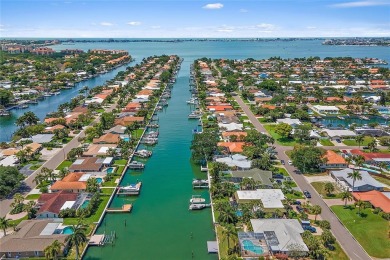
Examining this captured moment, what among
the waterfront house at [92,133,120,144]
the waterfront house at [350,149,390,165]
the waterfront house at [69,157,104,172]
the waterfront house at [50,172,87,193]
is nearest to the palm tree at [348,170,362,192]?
the waterfront house at [350,149,390,165]

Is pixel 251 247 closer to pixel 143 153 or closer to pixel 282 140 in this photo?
pixel 143 153

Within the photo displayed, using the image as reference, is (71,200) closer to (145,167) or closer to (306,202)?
(145,167)

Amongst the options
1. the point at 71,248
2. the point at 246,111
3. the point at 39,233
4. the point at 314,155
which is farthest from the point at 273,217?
the point at 246,111

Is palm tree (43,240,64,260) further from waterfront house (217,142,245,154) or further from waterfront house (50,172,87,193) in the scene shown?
waterfront house (217,142,245,154)

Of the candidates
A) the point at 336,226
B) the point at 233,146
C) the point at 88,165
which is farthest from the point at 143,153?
the point at 336,226

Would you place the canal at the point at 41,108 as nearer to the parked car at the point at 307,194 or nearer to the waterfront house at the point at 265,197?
the waterfront house at the point at 265,197

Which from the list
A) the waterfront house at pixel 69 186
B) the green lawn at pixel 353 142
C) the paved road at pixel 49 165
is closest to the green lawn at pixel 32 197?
the paved road at pixel 49 165
